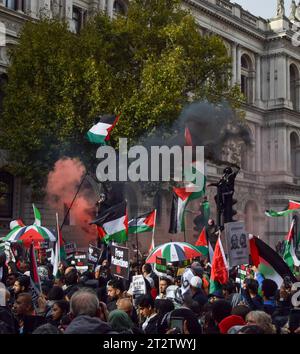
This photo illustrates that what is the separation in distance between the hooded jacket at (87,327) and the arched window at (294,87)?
41985 millimetres

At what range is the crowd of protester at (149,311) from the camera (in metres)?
4.73

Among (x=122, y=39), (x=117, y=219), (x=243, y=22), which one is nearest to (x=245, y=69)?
(x=243, y=22)

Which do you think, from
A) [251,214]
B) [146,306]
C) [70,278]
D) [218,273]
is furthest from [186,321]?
[251,214]

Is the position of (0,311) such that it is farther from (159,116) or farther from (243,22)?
(243,22)

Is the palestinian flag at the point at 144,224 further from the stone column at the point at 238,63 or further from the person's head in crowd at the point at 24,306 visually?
the stone column at the point at 238,63

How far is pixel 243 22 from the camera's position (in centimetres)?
4059

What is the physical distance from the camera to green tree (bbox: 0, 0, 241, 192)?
67.3 feet

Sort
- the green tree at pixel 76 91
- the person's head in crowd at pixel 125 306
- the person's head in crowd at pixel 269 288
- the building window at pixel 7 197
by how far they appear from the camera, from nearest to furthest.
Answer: the person's head in crowd at pixel 125 306 < the person's head in crowd at pixel 269 288 < the green tree at pixel 76 91 < the building window at pixel 7 197

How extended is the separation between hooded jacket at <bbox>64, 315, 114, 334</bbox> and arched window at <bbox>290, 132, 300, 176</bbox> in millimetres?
40884

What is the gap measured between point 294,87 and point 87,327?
42976 millimetres

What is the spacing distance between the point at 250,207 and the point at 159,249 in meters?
→ 31.2

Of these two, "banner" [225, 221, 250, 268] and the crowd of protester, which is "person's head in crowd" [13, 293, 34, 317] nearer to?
the crowd of protester

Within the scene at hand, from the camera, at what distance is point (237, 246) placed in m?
8.61

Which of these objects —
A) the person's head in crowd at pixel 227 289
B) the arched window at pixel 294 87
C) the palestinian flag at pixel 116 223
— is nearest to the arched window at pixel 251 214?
the arched window at pixel 294 87
